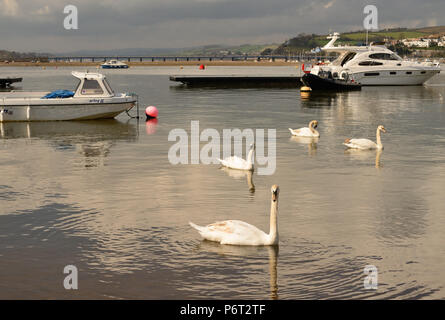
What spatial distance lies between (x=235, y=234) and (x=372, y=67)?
229 feet

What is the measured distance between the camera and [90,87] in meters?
39.6

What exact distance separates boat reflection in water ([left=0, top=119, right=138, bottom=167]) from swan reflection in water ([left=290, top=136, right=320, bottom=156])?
8339 millimetres

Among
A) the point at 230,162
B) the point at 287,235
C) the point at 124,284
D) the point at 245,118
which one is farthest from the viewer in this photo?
the point at 245,118

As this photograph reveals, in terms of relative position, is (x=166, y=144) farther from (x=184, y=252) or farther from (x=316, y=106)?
(x=316, y=106)

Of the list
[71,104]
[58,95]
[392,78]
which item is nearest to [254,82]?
[392,78]

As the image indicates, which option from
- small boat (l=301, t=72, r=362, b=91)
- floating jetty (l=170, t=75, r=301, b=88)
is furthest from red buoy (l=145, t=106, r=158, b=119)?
floating jetty (l=170, t=75, r=301, b=88)

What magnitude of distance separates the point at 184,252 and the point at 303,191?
6.70 m

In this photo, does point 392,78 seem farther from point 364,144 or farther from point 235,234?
point 235,234

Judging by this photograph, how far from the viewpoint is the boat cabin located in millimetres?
39062

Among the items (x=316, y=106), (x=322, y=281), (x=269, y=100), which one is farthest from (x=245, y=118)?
(x=322, y=281)

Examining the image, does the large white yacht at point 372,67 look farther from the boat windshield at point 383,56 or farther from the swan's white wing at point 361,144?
the swan's white wing at point 361,144

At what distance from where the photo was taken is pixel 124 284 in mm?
11969

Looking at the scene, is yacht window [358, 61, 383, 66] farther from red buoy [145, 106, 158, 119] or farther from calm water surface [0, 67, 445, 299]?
calm water surface [0, 67, 445, 299]
